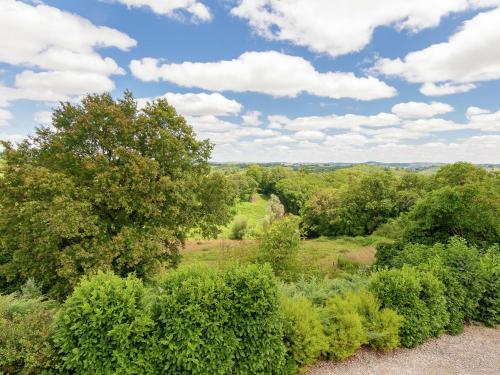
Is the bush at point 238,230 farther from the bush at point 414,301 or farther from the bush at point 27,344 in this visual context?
the bush at point 27,344

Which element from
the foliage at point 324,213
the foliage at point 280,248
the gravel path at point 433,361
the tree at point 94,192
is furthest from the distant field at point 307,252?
the gravel path at point 433,361

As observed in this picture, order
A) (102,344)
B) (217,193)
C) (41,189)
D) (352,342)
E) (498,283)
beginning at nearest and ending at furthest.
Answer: (102,344)
(352,342)
(498,283)
(41,189)
(217,193)

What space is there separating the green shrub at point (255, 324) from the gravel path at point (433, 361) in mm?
1150

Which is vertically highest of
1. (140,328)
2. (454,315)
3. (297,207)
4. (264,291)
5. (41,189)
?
(41,189)

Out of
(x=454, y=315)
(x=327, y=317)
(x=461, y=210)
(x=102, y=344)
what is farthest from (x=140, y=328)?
(x=461, y=210)

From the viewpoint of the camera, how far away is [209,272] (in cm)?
633

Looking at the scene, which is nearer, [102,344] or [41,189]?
[102,344]

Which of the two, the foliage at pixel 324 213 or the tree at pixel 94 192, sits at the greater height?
the tree at pixel 94 192

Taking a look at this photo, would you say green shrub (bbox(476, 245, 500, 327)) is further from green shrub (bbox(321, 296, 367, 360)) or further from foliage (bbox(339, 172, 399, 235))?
foliage (bbox(339, 172, 399, 235))

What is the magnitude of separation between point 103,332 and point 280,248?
36.6 feet

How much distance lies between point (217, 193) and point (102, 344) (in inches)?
516

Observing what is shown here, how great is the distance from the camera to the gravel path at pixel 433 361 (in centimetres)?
671

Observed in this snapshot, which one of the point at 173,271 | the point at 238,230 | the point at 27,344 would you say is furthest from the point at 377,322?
the point at 238,230

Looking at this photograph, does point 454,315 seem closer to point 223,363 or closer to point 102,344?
point 223,363
